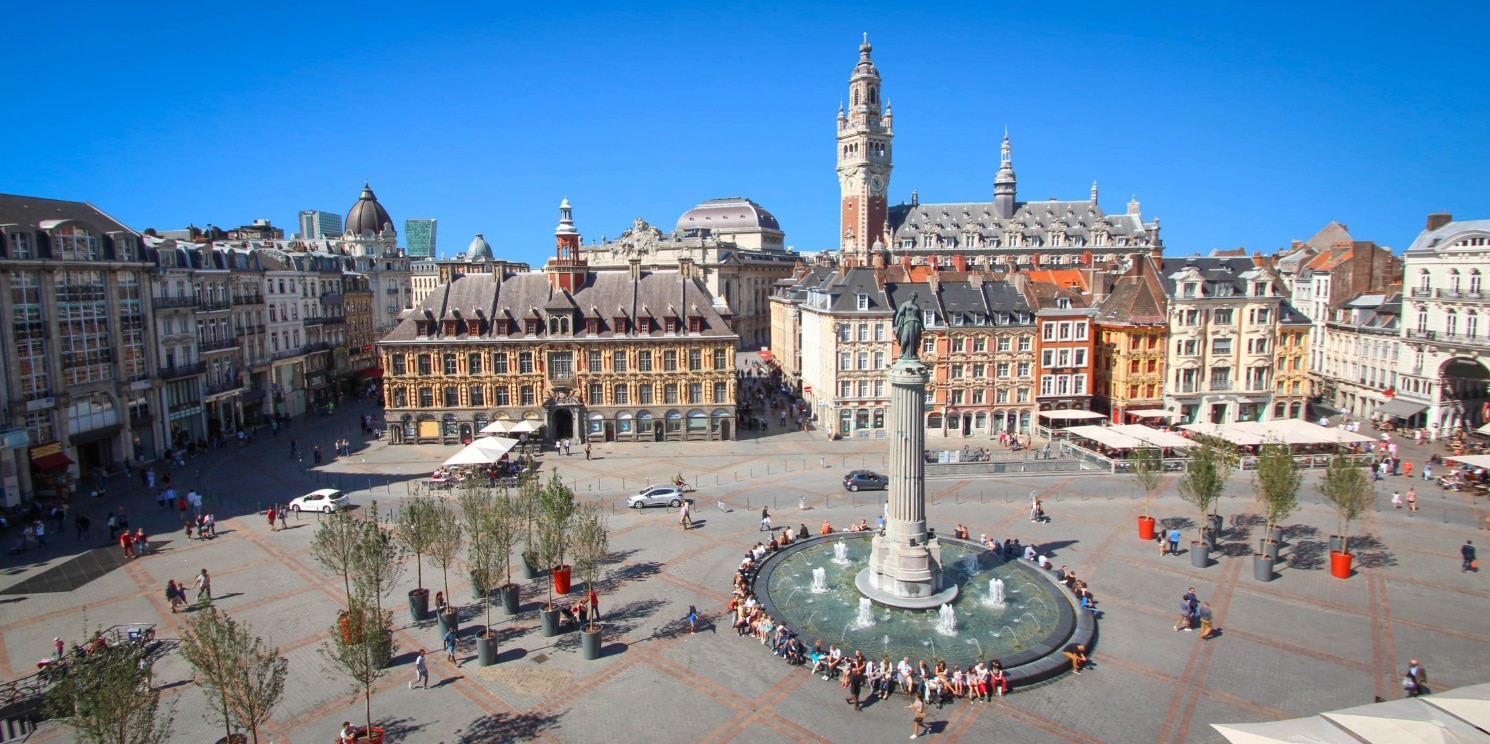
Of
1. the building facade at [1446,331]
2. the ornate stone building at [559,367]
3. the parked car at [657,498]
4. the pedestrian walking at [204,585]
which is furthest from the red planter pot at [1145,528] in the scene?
the pedestrian walking at [204,585]

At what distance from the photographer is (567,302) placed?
6300 centimetres

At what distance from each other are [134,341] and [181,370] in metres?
5.06

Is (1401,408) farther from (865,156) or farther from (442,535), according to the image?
(865,156)

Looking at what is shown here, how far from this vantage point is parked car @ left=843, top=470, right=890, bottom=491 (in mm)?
47906

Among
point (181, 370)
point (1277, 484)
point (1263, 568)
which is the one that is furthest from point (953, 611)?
point (181, 370)

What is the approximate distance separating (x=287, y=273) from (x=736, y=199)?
10065 centimetres

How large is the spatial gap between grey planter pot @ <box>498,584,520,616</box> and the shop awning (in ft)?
218

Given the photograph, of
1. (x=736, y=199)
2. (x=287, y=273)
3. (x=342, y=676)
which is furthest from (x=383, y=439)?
(x=736, y=199)

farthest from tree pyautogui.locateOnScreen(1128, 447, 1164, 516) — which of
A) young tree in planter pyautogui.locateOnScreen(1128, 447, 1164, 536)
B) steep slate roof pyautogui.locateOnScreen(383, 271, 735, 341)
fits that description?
steep slate roof pyautogui.locateOnScreen(383, 271, 735, 341)

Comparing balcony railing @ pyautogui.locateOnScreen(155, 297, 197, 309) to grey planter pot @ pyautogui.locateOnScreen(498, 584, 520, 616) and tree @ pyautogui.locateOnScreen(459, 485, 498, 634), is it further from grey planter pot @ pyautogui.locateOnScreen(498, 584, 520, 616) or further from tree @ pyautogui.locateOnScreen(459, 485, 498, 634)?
grey planter pot @ pyautogui.locateOnScreen(498, 584, 520, 616)

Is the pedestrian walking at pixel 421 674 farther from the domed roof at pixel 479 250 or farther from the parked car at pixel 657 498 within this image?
the domed roof at pixel 479 250

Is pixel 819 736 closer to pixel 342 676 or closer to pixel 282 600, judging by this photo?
pixel 342 676

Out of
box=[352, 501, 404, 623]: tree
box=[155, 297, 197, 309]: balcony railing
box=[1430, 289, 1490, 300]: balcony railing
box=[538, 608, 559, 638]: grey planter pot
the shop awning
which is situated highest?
box=[155, 297, 197, 309]: balcony railing

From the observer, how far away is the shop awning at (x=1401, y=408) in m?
62.1
